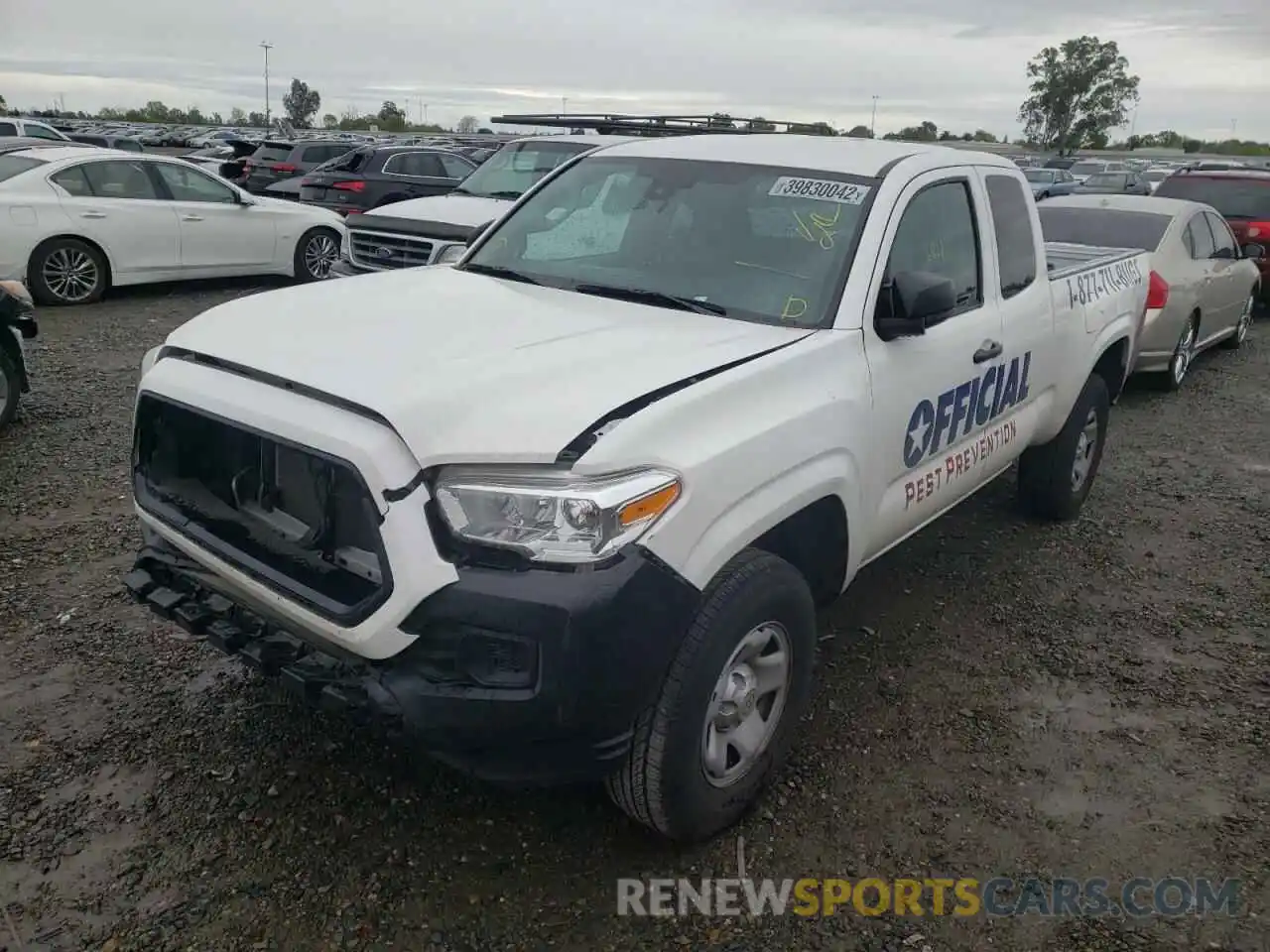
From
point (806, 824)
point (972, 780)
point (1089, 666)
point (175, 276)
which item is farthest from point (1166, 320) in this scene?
point (175, 276)

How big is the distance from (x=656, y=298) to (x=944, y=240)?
131 cm

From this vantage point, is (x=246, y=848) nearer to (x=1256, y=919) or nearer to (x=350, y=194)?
(x=1256, y=919)

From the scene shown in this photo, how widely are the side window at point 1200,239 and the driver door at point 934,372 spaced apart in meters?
6.12

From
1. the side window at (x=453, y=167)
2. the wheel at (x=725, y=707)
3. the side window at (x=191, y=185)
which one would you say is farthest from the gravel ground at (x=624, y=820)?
the side window at (x=453, y=167)

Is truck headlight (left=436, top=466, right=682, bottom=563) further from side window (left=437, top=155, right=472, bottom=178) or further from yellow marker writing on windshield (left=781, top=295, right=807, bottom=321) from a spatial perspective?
side window (left=437, top=155, right=472, bottom=178)

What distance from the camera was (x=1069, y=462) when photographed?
18.1 feet

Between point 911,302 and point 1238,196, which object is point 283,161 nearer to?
point 1238,196

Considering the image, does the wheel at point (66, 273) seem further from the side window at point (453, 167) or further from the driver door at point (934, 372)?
the driver door at point (934, 372)

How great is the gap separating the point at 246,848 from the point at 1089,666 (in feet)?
10.8

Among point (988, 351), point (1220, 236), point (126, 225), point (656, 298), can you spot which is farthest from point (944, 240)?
point (126, 225)

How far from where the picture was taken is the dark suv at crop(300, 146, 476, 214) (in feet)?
47.8

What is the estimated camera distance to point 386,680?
252cm

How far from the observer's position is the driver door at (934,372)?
3.52 meters

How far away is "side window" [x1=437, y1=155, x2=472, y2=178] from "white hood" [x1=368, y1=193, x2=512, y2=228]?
6.03 metres
